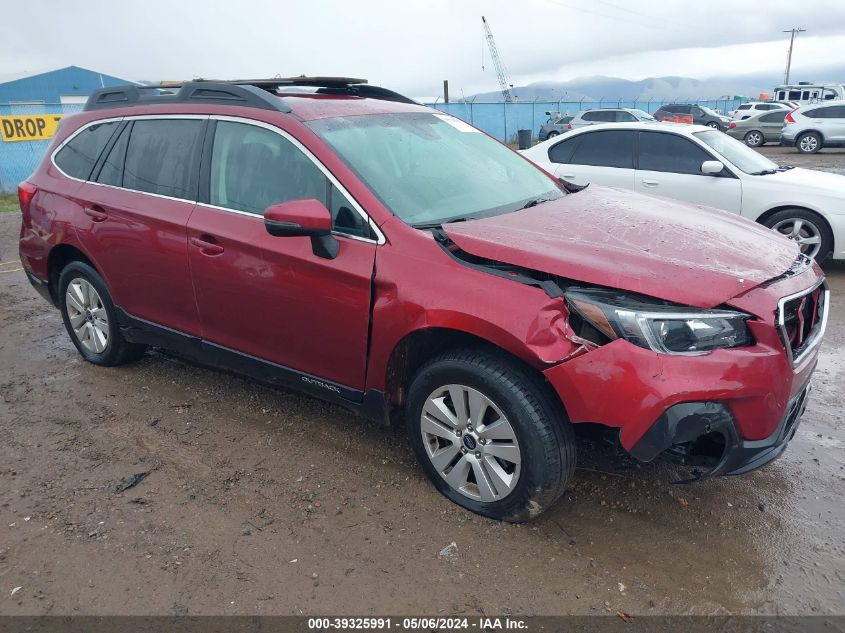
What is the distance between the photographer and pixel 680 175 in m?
7.27

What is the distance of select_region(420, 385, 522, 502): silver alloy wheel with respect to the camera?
2805mm

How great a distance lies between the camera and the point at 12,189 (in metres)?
16.8

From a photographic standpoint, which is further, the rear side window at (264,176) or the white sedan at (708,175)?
the white sedan at (708,175)

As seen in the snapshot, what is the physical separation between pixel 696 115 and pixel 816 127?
934cm

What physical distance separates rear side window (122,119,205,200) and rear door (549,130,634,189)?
15.9 ft

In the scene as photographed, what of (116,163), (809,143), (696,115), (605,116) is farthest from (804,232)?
(696,115)

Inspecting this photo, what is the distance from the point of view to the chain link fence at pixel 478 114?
1659cm

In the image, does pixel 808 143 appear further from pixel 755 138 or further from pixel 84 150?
pixel 84 150

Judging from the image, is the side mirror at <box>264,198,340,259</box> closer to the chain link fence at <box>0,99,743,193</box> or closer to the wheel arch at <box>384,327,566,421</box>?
the wheel arch at <box>384,327,566,421</box>

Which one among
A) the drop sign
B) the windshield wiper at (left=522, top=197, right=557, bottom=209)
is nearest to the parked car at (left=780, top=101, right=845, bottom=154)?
the windshield wiper at (left=522, top=197, right=557, bottom=209)

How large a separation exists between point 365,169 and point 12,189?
56.2 feet

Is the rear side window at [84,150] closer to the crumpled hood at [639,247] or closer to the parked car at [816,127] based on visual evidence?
the crumpled hood at [639,247]

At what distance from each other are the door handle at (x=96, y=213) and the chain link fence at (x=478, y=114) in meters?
2.78

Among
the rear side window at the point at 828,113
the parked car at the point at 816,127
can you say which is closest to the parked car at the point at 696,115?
the parked car at the point at 816,127
